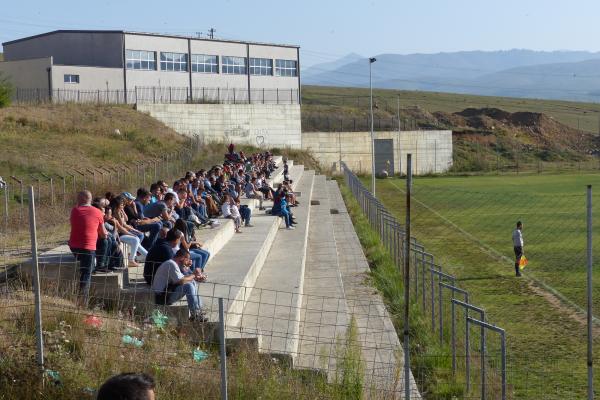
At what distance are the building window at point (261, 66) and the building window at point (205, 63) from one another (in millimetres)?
3497

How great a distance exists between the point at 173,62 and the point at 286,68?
439 inches

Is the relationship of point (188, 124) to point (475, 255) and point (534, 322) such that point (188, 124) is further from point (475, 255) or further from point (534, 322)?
point (534, 322)

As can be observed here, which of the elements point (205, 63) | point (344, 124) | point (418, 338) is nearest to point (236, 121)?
point (205, 63)

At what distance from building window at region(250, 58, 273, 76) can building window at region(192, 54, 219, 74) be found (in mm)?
3497

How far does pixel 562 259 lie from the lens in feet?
84.2

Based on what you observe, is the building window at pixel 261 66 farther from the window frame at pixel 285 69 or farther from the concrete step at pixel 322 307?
the concrete step at pixel 322 307

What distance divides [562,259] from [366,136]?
44.3 metres

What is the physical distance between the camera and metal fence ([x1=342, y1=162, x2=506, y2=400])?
1000 cm

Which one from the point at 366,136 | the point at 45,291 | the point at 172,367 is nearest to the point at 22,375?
the point at 172,367

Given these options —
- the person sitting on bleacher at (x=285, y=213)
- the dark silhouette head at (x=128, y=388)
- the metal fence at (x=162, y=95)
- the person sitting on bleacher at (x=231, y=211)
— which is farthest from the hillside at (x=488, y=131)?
the dark silhouette head at (x=128, y=388)

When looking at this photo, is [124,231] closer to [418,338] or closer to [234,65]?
[418,338]

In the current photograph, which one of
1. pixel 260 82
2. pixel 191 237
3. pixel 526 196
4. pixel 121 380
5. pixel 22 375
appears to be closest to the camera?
pixel 121 380

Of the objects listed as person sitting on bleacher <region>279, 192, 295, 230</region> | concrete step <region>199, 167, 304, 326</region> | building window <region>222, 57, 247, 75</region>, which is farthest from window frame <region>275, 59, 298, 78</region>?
concrete step <region>199, 167, 304, 326</region>

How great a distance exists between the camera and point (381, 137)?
70.3 meters
